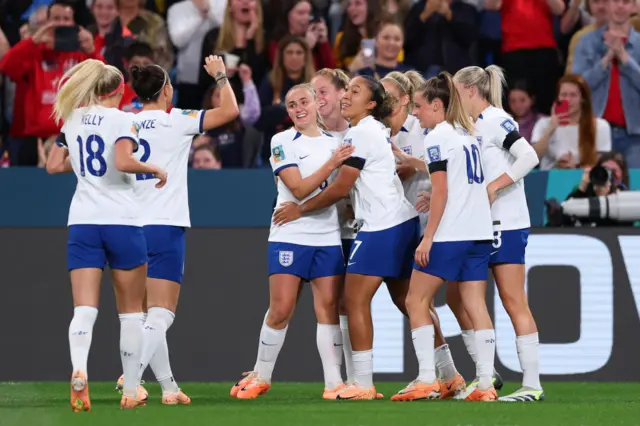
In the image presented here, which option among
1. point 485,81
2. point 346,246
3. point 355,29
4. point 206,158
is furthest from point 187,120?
point 355,29

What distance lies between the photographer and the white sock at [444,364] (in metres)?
8.80

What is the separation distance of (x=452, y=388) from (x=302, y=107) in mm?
2152

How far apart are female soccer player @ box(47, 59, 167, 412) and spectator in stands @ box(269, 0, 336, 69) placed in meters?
5.48

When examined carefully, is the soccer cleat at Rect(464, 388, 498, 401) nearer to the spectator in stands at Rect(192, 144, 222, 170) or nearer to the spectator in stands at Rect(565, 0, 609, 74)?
the spectator in stands at Rect(192, 144, 222, 170)

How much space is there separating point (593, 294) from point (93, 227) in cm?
469

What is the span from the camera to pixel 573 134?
11758mm

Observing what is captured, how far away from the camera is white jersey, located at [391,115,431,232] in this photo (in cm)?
893

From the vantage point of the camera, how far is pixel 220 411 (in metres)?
7.48

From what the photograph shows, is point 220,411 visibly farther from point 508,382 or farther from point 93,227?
point 508,382

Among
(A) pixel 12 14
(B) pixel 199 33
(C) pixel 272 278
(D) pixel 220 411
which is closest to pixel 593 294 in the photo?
(C) pixel 272 278

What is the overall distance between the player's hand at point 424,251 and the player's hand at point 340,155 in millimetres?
792

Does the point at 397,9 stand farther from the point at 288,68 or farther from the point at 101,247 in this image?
the point at 101,247

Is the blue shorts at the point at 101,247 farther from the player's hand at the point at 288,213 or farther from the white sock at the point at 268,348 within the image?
the white sock at the point at 268,348

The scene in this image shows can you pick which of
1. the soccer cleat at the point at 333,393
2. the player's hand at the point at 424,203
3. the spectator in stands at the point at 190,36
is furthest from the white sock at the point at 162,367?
the spectator in stands at the point at 190,36
